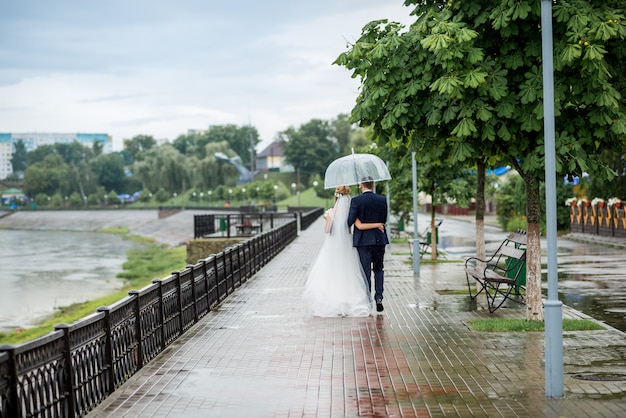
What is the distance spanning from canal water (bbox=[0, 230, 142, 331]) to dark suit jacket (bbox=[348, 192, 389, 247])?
909 inches

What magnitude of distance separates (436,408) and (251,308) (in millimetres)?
7807

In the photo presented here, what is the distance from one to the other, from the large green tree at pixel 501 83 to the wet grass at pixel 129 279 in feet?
26.1

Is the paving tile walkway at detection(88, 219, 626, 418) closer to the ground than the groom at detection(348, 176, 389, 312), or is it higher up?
closer to the ground

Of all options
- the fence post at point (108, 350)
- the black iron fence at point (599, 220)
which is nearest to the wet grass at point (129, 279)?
the fence post at point (108, 350)

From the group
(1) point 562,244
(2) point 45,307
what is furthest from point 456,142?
(2) point 45,307

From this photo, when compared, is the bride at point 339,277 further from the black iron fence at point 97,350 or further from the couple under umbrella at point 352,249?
the black iron fence at point 97,350

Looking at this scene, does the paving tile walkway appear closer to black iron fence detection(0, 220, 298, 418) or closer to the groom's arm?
black iron fence detection(0, 220, 298, 418)

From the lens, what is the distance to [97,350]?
27.2 ft

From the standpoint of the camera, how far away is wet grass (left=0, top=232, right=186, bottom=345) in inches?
1199

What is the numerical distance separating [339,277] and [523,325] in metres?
3.07

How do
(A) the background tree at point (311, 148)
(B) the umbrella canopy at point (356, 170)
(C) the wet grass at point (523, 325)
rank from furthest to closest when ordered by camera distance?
(A) the background tree at point (311, 148), (B) the umbrella canopy at point (356, 170), (C) the wet grass at point (523, 325)

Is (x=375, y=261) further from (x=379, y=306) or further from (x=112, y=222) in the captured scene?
(x=112, y=222)

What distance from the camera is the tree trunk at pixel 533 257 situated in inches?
482

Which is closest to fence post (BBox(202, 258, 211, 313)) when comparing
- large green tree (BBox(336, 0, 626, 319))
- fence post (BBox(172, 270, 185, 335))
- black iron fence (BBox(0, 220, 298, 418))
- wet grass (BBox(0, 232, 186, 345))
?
black iron fence (BBox(0, 220, 298, 418))
